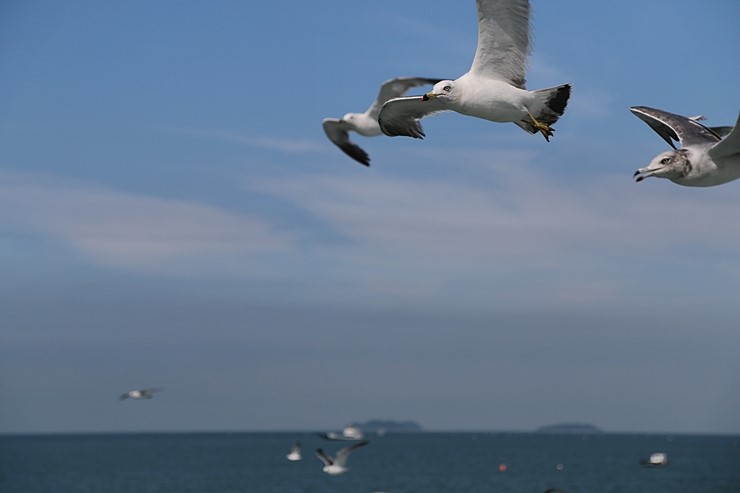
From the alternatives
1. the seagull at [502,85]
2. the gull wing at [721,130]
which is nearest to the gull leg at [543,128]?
the seagull at [502,85]

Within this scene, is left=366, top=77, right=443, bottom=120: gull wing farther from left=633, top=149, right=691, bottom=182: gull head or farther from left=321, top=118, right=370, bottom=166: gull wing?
left=633, top=149, right=691, bottom=182: gull head

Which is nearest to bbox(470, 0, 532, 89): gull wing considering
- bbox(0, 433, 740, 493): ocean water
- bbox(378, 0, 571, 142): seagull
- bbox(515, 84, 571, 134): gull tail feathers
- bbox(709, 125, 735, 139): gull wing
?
bbox(378, 0, 571, 142): seagull

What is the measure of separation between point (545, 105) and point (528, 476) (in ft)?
328

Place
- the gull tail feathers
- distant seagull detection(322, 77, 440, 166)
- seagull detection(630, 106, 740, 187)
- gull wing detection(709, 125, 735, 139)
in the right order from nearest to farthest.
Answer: seagull detection(630, 106, 740, 187) < gull wing detection(709, 125, 735, 139) < the gull tail feathers < distant seagull detection(322, 77, 440, 166)

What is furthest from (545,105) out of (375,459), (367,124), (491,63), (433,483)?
(375,459)

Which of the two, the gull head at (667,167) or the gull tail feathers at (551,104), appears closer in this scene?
the gull head at (667,167)

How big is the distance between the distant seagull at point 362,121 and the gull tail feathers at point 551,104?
41.8ft

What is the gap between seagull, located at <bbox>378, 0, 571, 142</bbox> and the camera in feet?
40.8

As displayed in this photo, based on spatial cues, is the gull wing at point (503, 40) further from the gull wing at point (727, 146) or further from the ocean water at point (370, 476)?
the ocean water at point (370, 476)

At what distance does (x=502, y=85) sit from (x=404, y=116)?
249 cm

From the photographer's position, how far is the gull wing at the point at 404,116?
1452 cm

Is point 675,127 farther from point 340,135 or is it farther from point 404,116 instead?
point 340,135

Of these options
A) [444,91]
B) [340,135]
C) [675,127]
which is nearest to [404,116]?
[444,91]

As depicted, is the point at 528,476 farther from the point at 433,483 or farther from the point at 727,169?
the point at 727,169
